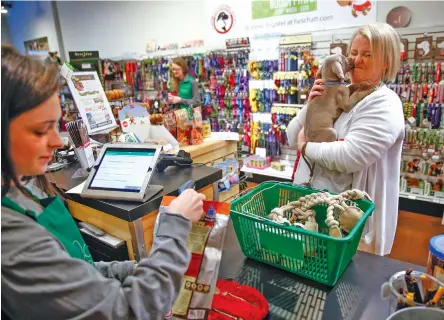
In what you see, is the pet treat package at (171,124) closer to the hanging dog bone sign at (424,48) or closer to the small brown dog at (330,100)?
the small brown dog at (330,100)

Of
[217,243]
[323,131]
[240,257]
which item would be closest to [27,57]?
[217,243]

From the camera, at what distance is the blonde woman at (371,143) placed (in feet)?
4.54

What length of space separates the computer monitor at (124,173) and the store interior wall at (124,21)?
3.25 m

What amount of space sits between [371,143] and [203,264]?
902 millimetres

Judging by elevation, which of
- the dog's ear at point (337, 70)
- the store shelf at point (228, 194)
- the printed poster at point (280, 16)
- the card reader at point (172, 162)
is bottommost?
the store shelf at point (228, 194)

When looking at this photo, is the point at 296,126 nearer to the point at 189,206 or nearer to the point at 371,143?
the point at 371,143

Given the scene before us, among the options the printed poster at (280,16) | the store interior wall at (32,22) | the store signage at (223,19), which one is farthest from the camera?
the store interior wall at (32,22)

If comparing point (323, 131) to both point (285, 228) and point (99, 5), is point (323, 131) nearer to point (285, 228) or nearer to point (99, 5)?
point (285, 228)

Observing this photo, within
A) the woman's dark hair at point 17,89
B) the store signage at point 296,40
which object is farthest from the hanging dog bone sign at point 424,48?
the woman's dark hair at point 17,89

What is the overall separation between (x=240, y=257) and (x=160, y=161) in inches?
25.5

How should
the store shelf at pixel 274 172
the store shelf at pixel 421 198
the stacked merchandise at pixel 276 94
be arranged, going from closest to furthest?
1. the store shelf at pixel 421 198
2. the stacked merchandise at pixel 276 94
3. the store shelf at pixel 274 172

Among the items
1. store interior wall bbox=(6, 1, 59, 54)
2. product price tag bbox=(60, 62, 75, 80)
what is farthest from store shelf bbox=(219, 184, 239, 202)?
store interior wall bbox=(6, 1, 59, 54)

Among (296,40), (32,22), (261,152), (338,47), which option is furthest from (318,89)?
(32,22)

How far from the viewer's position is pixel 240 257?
1188 mm
